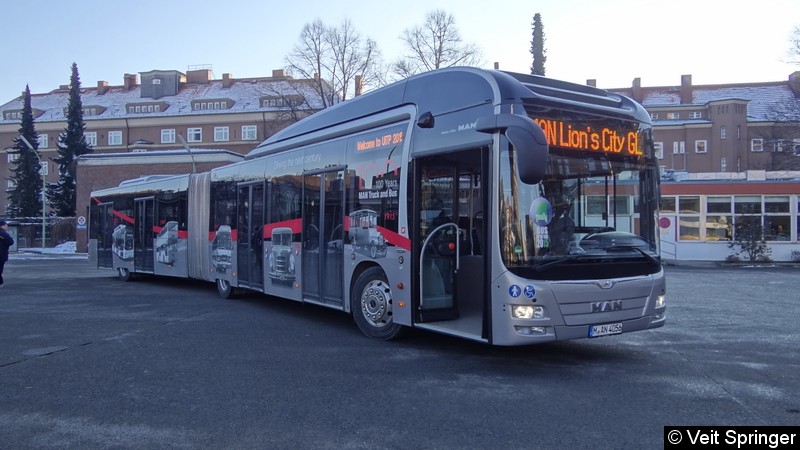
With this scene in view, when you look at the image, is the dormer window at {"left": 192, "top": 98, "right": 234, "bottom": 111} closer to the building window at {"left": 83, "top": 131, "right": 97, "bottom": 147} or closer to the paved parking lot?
the building window at {"left": 83, "top": 131, "right": 97, "bottom": 147}

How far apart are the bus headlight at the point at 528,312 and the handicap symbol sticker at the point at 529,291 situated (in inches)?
4.7

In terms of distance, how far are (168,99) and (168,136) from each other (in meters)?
5.97

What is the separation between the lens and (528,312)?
6582 millimetres

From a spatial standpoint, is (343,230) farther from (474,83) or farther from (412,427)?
(412,427)

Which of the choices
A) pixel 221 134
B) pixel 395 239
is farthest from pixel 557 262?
pixel 221 134

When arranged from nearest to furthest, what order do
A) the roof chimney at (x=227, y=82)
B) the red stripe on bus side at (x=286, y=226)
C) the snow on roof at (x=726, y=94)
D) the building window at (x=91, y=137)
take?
1. the red stripe on bus side at (x=286, y=226)
2. the snow on roof at (x=726, y=94)
3. the building window at (x=91, y=137)
4. the roof chimney at (x=227, y=82)

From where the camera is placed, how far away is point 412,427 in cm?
517

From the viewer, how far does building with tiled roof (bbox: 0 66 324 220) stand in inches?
2665

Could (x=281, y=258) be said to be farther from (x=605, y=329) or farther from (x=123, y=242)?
(x=123, y=242)

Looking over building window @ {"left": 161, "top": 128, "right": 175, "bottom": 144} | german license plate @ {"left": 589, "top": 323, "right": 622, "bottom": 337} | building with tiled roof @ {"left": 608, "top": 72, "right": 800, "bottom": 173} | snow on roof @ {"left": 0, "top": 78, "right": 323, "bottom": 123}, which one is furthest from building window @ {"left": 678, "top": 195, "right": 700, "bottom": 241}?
building window @ {"left": 161, "top": 128, "right": 175, "bottom": 144}

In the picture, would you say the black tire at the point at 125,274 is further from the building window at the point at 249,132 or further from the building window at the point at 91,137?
the building window at the point at 91,137

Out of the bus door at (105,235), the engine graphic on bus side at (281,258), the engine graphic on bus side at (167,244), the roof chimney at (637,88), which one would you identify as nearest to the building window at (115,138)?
the bus door at (105,235)

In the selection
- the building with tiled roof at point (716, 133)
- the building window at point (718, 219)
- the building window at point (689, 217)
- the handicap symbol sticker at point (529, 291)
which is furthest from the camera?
the building with tiled roof at point (716, 133)

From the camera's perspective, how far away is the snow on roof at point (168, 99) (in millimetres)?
69375
